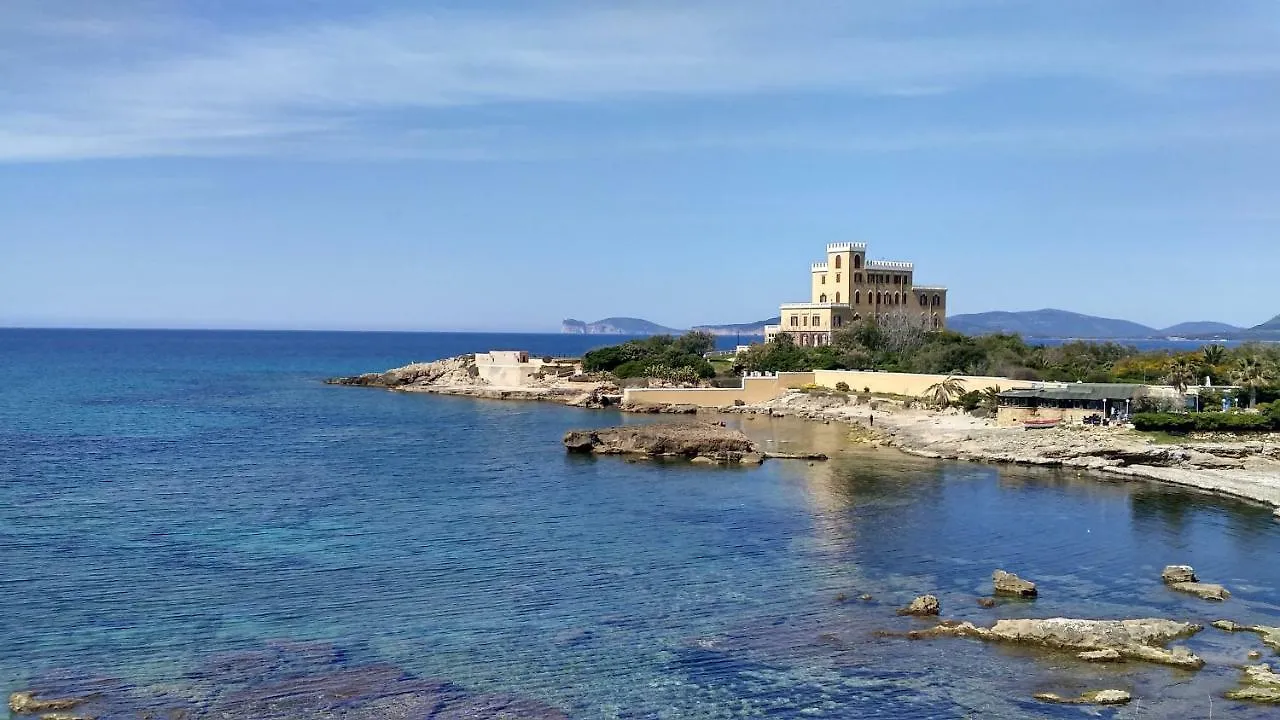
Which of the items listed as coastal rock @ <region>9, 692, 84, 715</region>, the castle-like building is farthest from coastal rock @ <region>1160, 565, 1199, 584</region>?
the castle-like building

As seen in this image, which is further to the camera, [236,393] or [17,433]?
[236,393]

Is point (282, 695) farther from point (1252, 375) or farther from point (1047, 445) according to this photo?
point (1252, 375)

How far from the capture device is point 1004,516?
37.7 metres

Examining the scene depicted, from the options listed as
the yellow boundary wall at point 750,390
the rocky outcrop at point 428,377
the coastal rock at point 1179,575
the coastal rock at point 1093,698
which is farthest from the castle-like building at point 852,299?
the coastal rock at point 1093,698

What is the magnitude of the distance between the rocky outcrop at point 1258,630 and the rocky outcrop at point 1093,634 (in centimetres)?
62

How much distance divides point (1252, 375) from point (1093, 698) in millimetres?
44473

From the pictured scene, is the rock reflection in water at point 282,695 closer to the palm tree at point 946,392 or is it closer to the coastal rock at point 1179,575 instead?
the coastal rock at point 1179,575

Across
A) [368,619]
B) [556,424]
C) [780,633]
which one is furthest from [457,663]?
[556,424]

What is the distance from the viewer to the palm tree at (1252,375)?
55.2 metres

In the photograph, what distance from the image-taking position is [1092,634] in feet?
76.2

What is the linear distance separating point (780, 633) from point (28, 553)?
20649 millimetres

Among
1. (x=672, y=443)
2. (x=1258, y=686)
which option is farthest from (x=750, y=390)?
(x=1258, y=686)

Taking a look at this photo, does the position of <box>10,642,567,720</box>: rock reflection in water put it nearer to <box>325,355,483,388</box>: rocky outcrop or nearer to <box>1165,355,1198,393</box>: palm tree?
<box>1165,355,1198,393</box>: palm tree

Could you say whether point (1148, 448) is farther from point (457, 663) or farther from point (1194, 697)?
point (457, 663)
